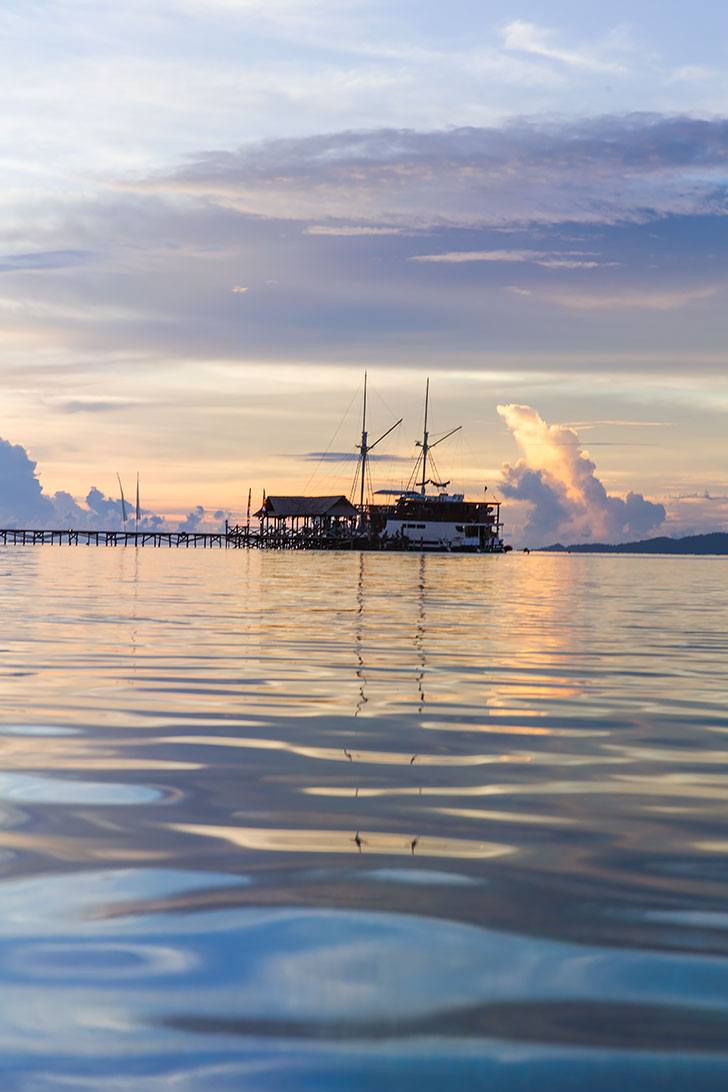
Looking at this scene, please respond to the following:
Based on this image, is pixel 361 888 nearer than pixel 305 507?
Yes

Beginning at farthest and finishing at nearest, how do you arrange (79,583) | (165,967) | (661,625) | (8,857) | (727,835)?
1. (79,583)
2. (661,625)
3. (727,835)
4. (8,857)
5. (165,967)

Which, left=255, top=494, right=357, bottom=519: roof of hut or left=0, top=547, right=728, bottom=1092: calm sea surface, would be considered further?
left=255, top=494, right=357, bottom=519: roof of hut

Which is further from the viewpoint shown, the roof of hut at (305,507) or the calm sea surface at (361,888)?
the roof of hut at (305,507)

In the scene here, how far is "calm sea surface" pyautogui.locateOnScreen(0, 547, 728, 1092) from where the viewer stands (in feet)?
12.0

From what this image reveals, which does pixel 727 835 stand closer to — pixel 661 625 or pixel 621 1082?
pixel 621 1082

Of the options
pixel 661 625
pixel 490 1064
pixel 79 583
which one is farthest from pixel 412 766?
pixel 79 583

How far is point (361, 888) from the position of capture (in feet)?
17.4

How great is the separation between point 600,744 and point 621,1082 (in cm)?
612

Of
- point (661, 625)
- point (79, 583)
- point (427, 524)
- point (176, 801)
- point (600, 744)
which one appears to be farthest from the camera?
point (427, 524)

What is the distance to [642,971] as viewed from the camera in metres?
4.35

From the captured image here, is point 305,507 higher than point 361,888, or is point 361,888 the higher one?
point 305,507

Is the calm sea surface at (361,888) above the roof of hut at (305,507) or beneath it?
beneath

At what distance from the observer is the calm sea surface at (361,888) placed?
3.65 meters

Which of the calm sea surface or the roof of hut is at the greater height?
the roof of hut
